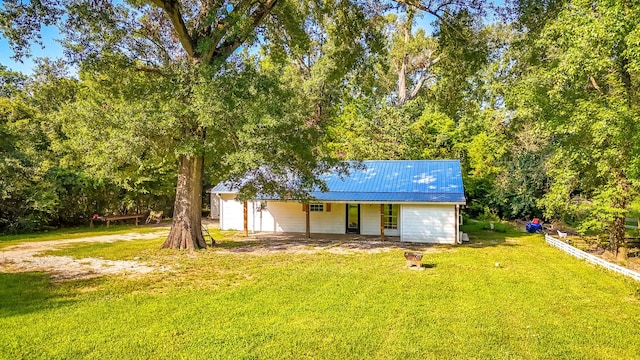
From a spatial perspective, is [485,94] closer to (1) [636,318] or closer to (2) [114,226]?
(1) [636,318]

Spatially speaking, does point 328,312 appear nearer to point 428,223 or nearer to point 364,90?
point 364,90

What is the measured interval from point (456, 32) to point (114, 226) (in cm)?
1905

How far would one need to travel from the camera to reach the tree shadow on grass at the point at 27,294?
707cm

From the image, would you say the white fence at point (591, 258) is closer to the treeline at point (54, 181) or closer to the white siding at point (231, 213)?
the white siding at point (231, 213)

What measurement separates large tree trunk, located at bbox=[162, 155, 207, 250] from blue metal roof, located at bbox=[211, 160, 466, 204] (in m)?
5.46

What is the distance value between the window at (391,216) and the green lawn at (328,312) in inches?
259

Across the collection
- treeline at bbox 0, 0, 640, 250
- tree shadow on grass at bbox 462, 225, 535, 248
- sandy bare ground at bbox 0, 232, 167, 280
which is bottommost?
tree shadow on grass at bbox 462, 225, 535, 248

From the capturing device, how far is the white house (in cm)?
1617

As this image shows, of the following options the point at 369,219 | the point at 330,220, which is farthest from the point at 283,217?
the point at 369,219

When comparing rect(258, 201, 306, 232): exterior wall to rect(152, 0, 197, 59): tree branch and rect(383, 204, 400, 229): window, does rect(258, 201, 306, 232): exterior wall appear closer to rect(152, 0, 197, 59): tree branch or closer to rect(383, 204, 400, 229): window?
rect(383, 204, 400, 229): window

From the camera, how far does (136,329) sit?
6031 millimetres

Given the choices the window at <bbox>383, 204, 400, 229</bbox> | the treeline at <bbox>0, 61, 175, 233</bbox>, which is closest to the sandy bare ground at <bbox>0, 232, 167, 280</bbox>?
the treeline at <bbox>0, 61, 175, 233</bbox>

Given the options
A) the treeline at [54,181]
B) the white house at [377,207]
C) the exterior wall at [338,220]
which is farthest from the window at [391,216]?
the treeline at [54,181]

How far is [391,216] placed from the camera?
59.5 feet
